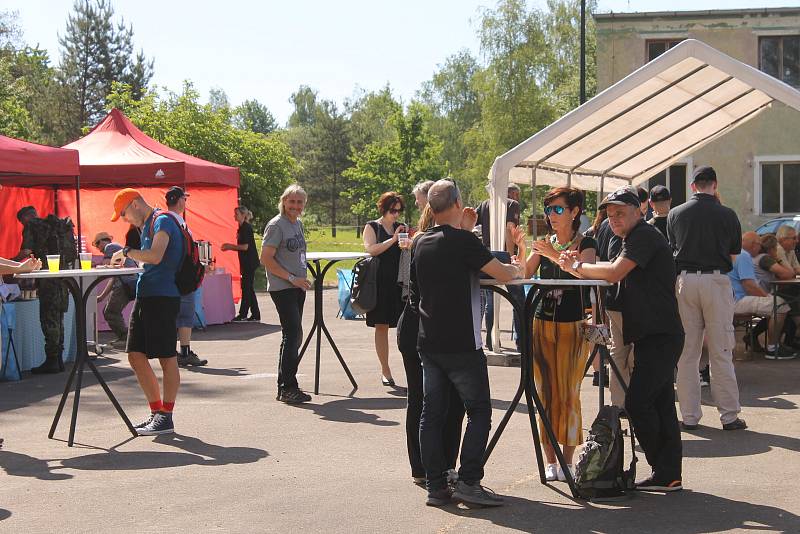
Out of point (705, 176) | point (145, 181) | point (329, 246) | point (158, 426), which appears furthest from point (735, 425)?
point (329, 246)

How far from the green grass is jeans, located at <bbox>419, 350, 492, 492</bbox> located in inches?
869

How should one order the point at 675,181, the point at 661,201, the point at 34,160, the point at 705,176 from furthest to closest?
the point at 675,181 < the point at 34,160 < the point at 661,201 < the point at 705,176

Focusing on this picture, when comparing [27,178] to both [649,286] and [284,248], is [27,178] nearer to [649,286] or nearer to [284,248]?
[284,248]

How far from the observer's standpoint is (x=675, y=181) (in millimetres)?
28453

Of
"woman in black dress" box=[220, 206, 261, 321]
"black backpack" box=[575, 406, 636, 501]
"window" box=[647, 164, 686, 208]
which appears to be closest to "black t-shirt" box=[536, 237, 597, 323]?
"black backpack" box=[575, 406, 636, 501]

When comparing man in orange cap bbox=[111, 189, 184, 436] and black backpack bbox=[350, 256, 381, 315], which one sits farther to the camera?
black backpack bbox=[350, 256, 381, 315]

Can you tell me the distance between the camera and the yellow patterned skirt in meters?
6.31

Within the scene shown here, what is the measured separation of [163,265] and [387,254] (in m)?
2.40

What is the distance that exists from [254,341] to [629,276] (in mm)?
9248

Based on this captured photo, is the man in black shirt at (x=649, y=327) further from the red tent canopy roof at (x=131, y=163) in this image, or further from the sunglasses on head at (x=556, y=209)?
the red tent canopy roof at (x=131, y=163)

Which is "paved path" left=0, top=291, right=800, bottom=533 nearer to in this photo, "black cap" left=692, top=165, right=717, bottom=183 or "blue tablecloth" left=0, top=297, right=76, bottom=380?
"blue tablecloth" left=0, top=297, right=76, bottom=380

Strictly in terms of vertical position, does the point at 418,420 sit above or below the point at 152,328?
below

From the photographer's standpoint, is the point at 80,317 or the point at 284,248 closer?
the point at 80,317

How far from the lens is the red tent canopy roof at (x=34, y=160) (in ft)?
40.4
